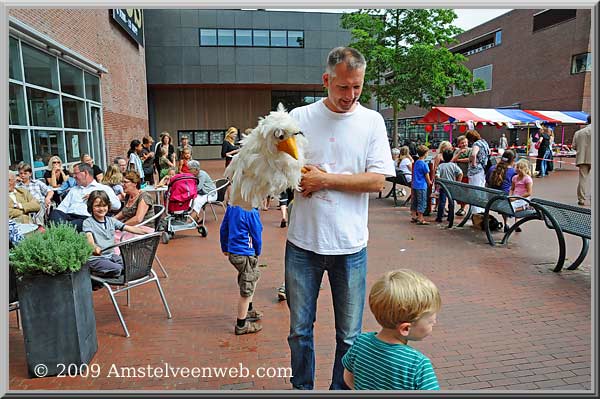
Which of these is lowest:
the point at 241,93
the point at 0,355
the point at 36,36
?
the point at 0,355

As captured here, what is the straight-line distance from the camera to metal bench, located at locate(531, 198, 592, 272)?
504 cm

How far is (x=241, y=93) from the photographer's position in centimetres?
3159

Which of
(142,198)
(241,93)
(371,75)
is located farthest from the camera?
(241,93)

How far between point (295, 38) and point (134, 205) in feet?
82.3

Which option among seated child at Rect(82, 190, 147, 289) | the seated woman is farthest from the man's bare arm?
the seated woman

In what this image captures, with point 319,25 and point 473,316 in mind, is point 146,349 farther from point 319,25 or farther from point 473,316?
point 319,25

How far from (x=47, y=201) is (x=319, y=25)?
25174 millimetres

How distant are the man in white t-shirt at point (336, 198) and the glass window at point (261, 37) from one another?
27.7 m

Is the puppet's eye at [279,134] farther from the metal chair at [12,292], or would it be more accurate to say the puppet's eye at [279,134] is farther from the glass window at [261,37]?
the glass window at [261,37]

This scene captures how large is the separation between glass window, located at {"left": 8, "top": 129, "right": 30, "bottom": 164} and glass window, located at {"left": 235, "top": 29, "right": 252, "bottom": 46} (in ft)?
70.9

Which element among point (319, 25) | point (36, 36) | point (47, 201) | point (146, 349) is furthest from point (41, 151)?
point (319, 25)

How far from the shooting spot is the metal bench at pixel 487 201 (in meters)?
6.55

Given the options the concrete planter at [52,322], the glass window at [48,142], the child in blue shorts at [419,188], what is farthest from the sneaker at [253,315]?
the glass window at [48,142]

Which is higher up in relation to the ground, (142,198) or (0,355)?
(142,198)
